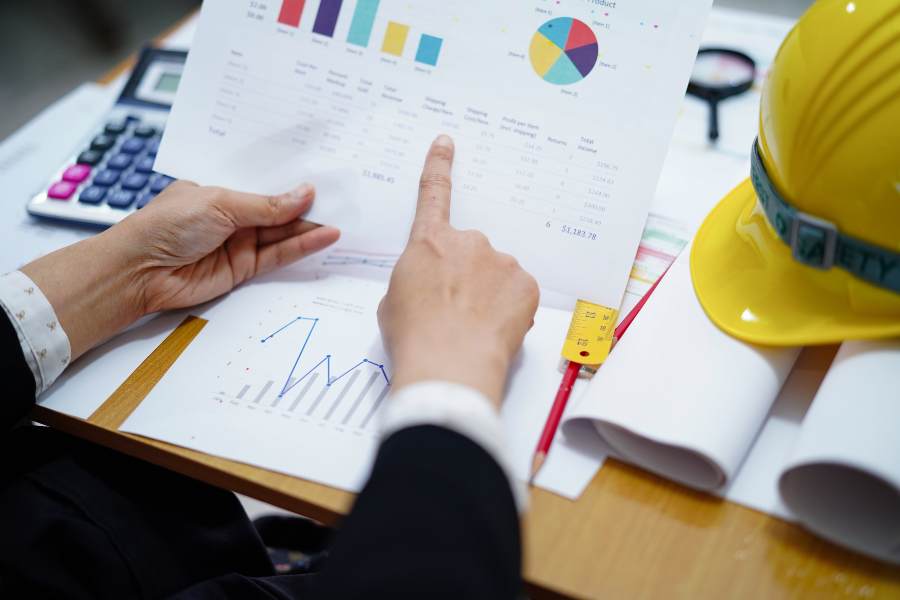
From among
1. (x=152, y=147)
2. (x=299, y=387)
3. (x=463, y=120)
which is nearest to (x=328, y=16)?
(x=463, y=120)

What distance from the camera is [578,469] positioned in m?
0.54

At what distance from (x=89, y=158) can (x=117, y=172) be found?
4 cm

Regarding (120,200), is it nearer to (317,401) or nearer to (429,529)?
(317,401)

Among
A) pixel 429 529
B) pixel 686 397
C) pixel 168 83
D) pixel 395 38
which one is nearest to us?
pixel 429 529

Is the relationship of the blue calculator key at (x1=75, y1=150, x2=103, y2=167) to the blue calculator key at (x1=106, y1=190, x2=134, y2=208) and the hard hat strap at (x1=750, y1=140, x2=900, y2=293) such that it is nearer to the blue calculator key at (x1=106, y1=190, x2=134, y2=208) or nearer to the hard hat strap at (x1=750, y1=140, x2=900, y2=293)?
the blue calculator key at (x1=106, y1=190, x2=134, y2=208)

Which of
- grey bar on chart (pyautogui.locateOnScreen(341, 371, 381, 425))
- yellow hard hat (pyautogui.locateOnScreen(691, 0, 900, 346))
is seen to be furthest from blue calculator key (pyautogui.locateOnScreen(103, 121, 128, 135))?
yellow hard hat (pyautogui.locateOnScreen(691, 0, 900, 346))

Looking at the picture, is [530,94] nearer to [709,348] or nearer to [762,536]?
[709,348]

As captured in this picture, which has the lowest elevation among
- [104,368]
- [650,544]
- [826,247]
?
[104,368]

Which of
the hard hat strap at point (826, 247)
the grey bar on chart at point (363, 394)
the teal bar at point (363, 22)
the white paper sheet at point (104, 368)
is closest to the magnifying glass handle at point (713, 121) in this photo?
the hard hat strap at point (826, 247)

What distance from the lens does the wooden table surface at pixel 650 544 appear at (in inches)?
18.6

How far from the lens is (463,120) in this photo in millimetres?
709

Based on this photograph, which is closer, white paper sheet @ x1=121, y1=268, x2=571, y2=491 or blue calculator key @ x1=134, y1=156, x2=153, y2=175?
white paper sheet @ x1=121, y1=268, x2=571, y2=491

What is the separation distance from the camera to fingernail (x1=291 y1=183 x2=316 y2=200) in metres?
0.73

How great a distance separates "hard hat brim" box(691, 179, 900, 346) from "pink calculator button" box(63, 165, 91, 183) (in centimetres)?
71
